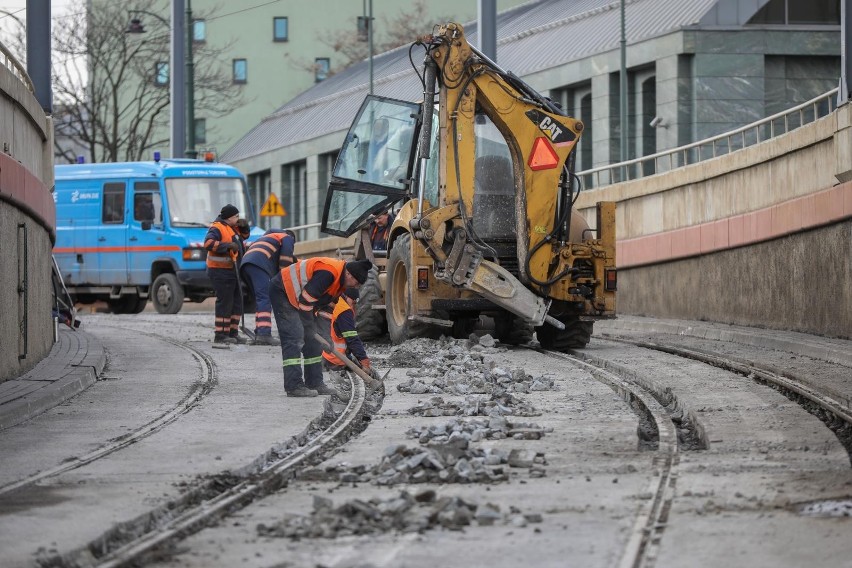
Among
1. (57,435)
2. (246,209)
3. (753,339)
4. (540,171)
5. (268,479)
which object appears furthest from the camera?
(246,209)

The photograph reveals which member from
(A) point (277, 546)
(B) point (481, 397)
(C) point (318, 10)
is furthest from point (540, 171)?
(C) point (318, 10)

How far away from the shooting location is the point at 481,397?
1326cm

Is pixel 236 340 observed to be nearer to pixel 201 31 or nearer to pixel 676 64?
pixel 676 64

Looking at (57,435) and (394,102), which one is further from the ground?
(394,102)

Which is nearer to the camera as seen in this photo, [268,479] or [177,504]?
[177,504]

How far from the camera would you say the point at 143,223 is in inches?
1209

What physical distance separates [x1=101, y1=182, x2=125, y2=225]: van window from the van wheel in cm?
133

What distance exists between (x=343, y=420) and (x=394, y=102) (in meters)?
7.88

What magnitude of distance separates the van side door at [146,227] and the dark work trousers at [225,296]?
10603 mm

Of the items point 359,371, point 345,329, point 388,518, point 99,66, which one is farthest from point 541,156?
point 99,66

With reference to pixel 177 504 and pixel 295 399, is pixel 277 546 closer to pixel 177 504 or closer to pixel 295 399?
pixel 177 504

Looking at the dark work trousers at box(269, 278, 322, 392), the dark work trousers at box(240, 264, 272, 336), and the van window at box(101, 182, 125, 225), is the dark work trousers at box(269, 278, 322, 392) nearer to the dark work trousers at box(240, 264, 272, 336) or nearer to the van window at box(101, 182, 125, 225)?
the dark work trousers at box(240, 264, 272, 336)

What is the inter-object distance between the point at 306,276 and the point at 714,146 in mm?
16161

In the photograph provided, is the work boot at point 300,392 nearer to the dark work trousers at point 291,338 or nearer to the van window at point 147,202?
the dark work trousers at point 291,338
